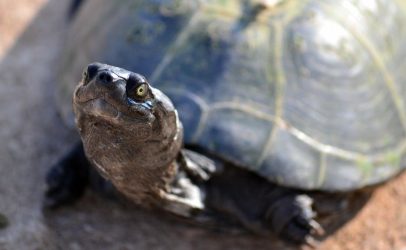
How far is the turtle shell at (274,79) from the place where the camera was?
105 inches

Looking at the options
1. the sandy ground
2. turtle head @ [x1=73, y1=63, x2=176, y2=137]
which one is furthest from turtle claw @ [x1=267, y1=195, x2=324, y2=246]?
turtle head @ [x1=73, y1=63, x2=176, y2=137]

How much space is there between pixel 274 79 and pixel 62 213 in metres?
0.95

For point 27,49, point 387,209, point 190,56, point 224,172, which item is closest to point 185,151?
point 224,172

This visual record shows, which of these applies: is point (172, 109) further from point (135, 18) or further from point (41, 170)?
point (41, 170)

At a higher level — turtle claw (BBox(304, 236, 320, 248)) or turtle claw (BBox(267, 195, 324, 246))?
turtle claw (BBox(267, 195, 324, 246))

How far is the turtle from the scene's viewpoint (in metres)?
2.66

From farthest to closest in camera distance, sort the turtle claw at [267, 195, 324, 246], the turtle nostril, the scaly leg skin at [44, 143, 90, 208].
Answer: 1. the scaly leg skin at [44, 143, 90, 208]
2. the turtle claw at [267, 195, 324, 246]
3. the turtle nostril

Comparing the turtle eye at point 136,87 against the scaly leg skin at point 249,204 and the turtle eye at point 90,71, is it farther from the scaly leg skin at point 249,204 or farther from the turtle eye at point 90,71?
the scaly leg skin at point 249,204

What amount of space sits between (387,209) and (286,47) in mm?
825

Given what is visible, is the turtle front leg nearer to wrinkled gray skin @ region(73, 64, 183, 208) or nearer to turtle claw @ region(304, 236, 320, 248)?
wrinkled gray skin @ region(73, 64, 183, 208)

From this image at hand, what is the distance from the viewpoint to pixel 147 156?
7.45 ft

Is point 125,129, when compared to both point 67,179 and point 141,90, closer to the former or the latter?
point 141,90

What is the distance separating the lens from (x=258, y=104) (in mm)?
2715

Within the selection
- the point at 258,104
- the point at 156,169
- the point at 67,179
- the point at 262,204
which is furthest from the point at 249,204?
the point at 67,179
